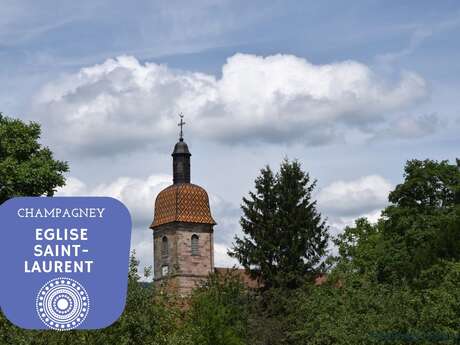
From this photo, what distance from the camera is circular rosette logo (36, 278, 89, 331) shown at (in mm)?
7090

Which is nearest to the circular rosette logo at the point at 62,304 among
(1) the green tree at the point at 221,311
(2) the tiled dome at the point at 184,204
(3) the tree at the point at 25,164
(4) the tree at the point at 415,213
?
(1) the green tree at the point at 221,311

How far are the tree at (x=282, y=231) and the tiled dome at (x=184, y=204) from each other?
115 ft

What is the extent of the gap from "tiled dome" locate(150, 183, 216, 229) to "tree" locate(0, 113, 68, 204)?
48.8 meters

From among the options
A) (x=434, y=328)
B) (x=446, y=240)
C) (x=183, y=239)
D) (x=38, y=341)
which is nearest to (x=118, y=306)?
(x=38, y=341)

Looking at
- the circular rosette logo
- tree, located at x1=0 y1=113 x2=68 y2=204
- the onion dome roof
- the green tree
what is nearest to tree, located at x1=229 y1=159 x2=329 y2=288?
the green tree

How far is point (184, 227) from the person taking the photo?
94062 mm

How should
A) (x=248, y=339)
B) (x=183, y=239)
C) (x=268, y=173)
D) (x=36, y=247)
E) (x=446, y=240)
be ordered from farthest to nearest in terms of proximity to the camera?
1. (x=183, y=239)
2. (x=268, y=173)
3. (x=248, y=339)
4. (x=446, y=240)
5. (x=36, y=247)

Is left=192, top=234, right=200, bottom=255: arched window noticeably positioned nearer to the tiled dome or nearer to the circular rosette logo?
the tiled dome

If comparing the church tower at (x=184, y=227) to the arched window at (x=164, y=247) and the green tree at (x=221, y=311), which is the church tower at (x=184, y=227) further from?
the green tree at (x=221, y=311)

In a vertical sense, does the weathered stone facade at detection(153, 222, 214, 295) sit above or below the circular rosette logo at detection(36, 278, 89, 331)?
above

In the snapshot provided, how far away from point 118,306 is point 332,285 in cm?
3920

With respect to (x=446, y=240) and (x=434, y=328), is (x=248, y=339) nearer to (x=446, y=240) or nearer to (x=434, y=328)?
(x=446, y=240)

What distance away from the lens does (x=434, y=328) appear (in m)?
26.8

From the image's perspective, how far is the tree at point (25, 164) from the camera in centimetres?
4019
